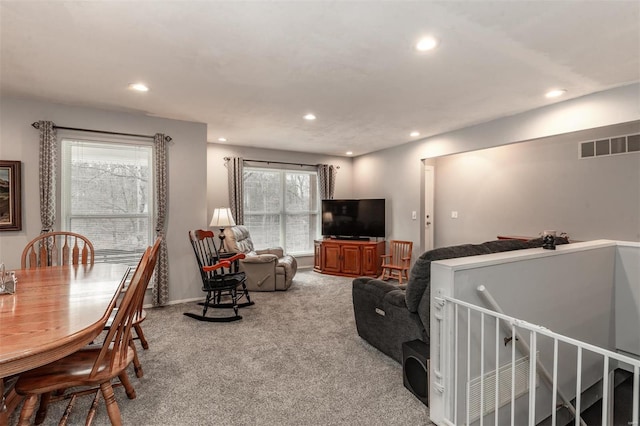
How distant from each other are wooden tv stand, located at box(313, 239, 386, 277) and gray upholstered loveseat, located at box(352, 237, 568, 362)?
293 cm

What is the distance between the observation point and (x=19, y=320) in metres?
1.48

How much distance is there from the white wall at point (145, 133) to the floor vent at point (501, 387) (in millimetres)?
3752

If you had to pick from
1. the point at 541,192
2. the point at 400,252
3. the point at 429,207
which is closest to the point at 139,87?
the point at 400,252

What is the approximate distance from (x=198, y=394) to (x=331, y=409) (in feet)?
3.17

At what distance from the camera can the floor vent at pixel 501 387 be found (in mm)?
1969

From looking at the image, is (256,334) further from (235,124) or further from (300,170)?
(300,170)

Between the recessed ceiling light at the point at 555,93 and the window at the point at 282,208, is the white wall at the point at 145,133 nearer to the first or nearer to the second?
the window at the point at 282,208

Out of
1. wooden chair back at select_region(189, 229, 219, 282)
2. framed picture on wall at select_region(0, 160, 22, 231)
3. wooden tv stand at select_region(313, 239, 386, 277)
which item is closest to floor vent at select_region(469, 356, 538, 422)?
wooden chair back at select_region(189, 229, 219, 282)

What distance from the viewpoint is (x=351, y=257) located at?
20.3ft

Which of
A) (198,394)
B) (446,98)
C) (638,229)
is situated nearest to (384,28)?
(446,98)

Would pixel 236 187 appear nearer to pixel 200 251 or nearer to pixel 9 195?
pixel 200 251

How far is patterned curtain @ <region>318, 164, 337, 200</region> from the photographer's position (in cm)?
689

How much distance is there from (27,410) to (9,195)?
2977 millimetres

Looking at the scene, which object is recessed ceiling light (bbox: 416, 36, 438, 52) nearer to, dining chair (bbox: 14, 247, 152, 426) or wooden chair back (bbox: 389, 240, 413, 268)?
dining chair (bbox: 14, 247, 152, 426)
